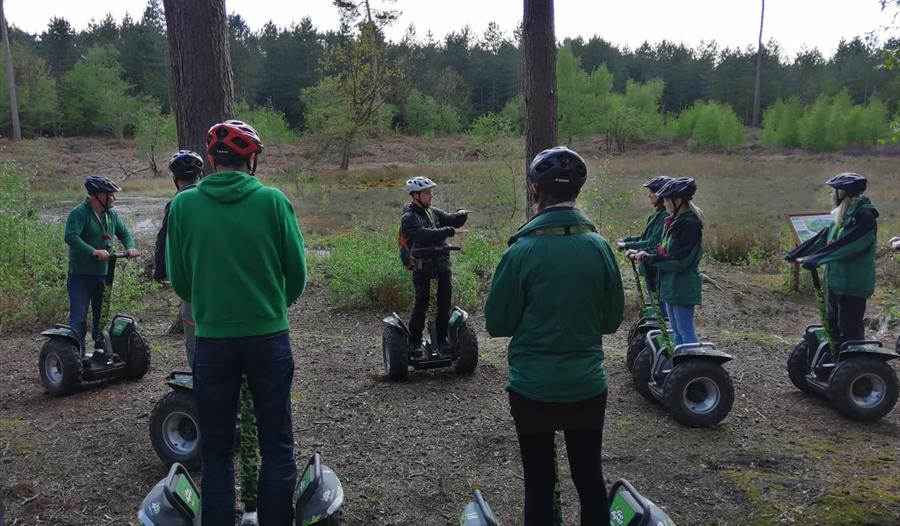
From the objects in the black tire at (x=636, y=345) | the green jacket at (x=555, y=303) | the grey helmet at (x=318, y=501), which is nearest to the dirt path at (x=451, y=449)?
the black tire at (x=636, y=345)

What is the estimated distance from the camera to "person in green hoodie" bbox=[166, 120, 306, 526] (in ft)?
9.72

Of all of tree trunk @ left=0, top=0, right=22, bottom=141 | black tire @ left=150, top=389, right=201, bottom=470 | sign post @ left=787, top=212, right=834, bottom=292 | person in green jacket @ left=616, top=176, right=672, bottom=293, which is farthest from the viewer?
tree trunk @ left=0, top=0, right=22, bottom=141

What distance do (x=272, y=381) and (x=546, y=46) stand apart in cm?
589

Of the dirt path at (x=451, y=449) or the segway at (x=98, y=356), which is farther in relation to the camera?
the segway at (x=98, y=356)

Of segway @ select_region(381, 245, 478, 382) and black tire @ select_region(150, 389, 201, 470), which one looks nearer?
black tire @ select_region(150, 389, 201, 470)

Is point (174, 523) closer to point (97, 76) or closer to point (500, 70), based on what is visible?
point (97, 76)

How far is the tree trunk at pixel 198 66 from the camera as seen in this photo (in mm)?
6457

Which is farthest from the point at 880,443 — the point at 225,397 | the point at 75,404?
the point at 75,404

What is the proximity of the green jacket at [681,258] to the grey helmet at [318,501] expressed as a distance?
10.7 ft

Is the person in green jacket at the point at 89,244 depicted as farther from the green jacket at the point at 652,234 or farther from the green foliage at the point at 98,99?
the green foliage at the point at 98,99

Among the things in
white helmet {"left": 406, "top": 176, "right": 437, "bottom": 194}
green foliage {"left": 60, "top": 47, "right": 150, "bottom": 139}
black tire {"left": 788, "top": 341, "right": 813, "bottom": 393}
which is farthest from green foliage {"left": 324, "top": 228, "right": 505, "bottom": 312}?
green foliage {"left": 60, "top": 47, "right": 150, "bottom": 139}

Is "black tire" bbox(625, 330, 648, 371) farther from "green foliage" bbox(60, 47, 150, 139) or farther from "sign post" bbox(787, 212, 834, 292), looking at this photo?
"green foliage" bbox(60, 47, 150, 139)

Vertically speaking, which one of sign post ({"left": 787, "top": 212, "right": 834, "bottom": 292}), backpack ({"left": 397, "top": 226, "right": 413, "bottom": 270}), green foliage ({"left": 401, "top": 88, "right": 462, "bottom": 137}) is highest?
green foliage ({"left": 401, "top": 88, "right": 462, "bottom": 137})

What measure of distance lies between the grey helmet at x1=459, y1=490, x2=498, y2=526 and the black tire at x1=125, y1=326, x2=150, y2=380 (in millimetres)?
4403
